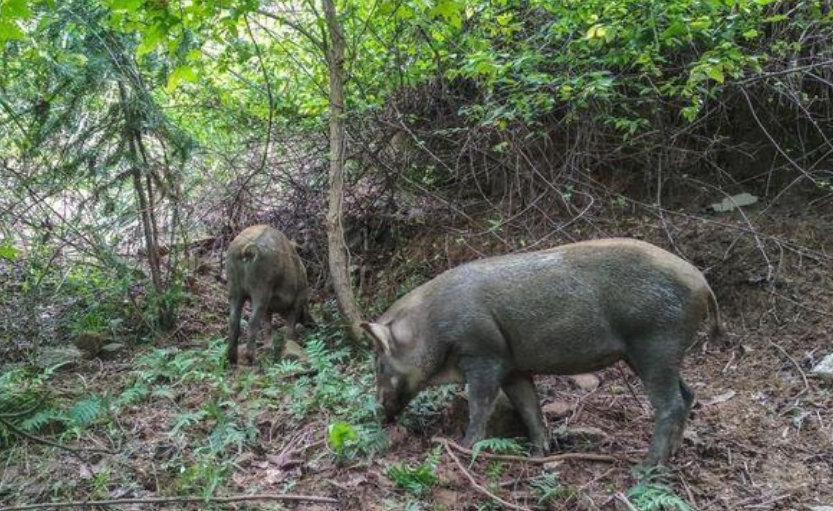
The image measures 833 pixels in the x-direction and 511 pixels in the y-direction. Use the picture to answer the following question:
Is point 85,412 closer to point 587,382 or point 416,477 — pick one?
point 416,477

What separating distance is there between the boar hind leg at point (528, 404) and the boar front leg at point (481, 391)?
0.23 meters

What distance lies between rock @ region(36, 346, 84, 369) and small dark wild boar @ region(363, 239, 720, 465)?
3759mm

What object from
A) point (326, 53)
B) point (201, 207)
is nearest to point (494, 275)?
point (326, 53)

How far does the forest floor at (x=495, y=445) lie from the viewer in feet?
16.1

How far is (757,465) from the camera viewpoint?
5.35 metres

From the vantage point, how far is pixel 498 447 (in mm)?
5211

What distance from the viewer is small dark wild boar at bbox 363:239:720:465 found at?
511cm

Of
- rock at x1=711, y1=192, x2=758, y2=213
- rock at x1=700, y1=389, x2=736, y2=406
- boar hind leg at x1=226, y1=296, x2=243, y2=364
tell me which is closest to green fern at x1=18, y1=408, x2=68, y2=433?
boar hind leg at x1=226, y1=296, x2=243, y2=364

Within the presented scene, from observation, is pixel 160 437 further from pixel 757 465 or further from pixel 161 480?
pixel 757 465

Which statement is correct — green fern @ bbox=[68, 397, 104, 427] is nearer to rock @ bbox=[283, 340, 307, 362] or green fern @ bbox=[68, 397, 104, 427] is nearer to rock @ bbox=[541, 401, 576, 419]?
rock @ bbox=[283, 340, 307, 362]

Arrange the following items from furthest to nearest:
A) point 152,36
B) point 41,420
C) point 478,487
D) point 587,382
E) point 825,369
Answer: point 587,382, point 825,369, point 152,36, point 41,420, point 478,487

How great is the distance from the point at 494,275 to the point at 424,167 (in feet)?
14.3

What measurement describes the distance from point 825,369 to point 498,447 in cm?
312

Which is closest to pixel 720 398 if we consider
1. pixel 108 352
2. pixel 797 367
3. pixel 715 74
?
pixel 797 367
